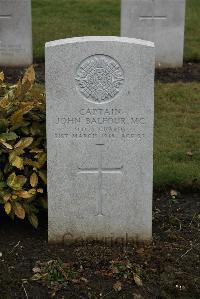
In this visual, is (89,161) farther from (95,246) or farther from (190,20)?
(190,20)

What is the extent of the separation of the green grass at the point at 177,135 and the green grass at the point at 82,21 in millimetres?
2548

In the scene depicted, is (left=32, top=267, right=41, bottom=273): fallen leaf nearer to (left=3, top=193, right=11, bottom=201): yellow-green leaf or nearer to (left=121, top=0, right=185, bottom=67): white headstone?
(left=3, top=193, right=11, bottom=201): yellow-green leaf

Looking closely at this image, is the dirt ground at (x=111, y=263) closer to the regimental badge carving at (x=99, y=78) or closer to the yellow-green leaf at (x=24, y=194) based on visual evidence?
the yellow-green leaf at (x=24, y=194)

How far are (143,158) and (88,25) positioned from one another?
828 cm

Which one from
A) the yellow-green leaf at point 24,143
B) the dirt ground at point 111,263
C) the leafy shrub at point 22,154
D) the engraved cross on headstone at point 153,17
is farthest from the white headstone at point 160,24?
the yellow-green leaf at point 24,143

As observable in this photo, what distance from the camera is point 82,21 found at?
1277 centimetres

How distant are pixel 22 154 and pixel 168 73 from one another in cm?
571

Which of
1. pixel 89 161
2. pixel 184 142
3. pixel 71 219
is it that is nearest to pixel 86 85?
pixel 89 161

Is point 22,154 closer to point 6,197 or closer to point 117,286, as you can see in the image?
point 6,197

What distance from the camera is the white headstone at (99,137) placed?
442 centimetres

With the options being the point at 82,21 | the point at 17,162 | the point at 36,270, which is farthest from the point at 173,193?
the point at 82,21

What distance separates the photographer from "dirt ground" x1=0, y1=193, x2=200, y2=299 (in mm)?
4215

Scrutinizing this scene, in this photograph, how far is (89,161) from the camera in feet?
15.2

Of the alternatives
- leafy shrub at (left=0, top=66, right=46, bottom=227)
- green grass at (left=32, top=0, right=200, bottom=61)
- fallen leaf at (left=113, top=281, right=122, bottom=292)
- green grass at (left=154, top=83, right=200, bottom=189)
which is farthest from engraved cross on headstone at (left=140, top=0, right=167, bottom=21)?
fallen leaf at (left=113, top=281, right=122, bottom=292)
